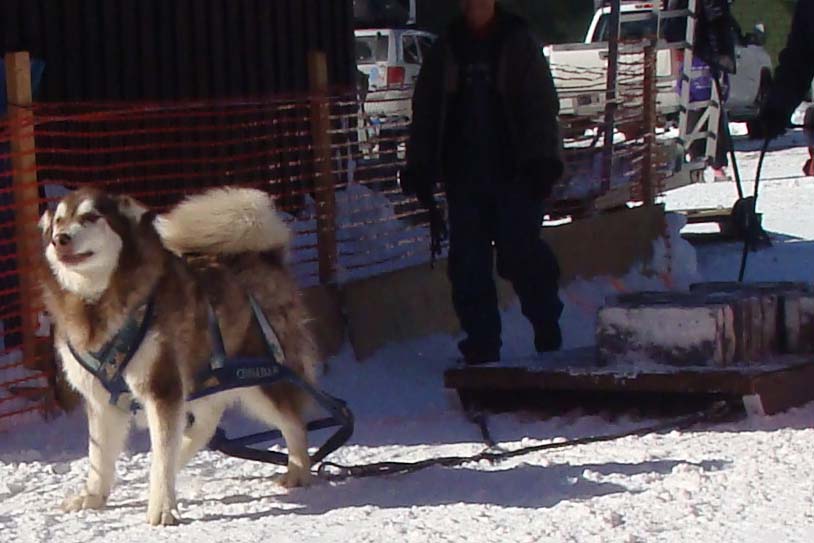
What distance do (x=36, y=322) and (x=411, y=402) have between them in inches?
72.7

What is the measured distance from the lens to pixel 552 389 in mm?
6352

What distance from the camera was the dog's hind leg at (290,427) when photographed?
208 inches

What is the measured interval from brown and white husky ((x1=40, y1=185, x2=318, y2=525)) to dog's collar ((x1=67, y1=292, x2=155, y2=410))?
0.06 feet

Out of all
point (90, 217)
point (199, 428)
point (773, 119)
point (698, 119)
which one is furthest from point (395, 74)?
point (90, 217)

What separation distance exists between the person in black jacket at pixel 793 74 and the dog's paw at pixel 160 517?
3.96 metres

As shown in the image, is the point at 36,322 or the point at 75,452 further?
the point at 36,322

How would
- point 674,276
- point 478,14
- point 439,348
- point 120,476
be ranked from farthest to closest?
point 674,276
point 439,348
point 478,14
point 120,476

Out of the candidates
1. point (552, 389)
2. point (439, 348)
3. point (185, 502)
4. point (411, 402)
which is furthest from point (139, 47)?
point (185, 502)

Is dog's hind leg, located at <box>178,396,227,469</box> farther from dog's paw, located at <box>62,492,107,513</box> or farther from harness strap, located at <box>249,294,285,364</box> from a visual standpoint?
dog's paw, located at <box>62,492,107,513</box>

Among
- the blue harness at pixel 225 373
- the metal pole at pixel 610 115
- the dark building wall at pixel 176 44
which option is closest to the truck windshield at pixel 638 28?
the metal pole at pixel 610 115

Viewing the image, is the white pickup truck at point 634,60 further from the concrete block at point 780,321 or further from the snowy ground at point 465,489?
the snowy ground at point 465,489

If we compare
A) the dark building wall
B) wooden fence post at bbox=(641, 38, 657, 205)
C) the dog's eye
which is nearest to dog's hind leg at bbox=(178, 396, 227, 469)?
the dog's eye

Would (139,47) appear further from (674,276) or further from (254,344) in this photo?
(254,344)

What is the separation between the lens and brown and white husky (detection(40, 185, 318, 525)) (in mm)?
4746
